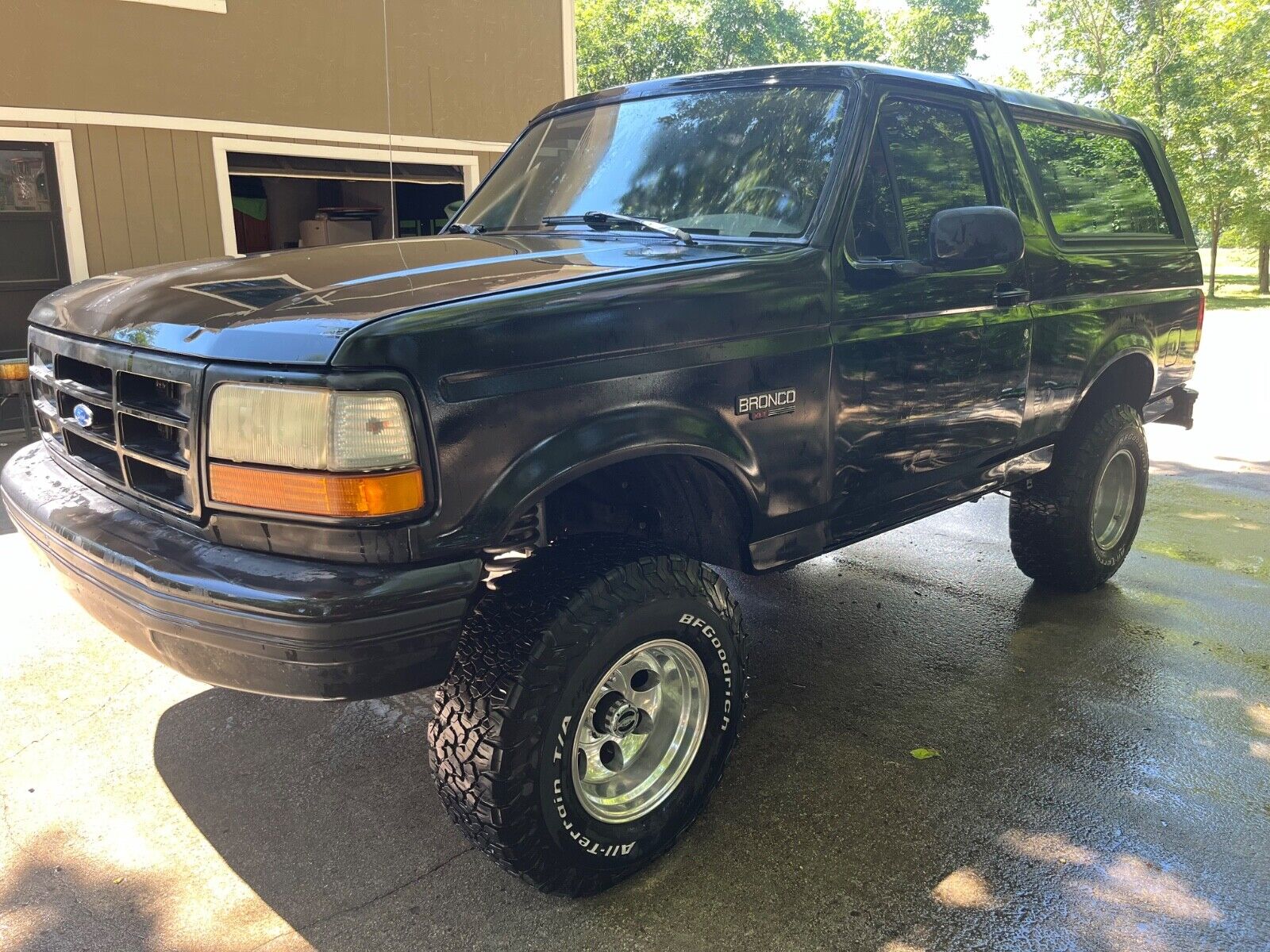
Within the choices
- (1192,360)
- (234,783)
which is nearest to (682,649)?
(234,783)

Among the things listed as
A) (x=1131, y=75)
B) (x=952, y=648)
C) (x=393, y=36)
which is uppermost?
(x=1131, y=75)

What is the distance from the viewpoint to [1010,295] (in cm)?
351

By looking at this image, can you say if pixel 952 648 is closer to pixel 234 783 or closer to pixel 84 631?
pixel 234 783

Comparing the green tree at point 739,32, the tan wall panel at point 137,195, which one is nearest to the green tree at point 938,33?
the green tree at point 739,32

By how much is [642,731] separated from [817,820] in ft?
1.94

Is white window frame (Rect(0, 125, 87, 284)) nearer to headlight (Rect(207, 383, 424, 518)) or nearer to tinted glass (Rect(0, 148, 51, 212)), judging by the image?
tinted glass (Rect(0, 148, 51, 212))

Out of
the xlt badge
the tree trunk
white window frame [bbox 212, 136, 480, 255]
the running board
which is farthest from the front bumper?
the tree trunk

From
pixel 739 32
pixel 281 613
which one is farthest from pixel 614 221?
pixel 739 32

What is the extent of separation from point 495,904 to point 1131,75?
29.4 m

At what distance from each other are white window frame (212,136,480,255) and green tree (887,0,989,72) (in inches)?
1612

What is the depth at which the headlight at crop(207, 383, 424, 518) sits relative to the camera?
1.99m

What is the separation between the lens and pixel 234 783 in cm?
296

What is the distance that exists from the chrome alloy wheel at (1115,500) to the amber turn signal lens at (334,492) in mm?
3595

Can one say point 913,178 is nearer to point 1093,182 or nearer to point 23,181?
point 1093,182
